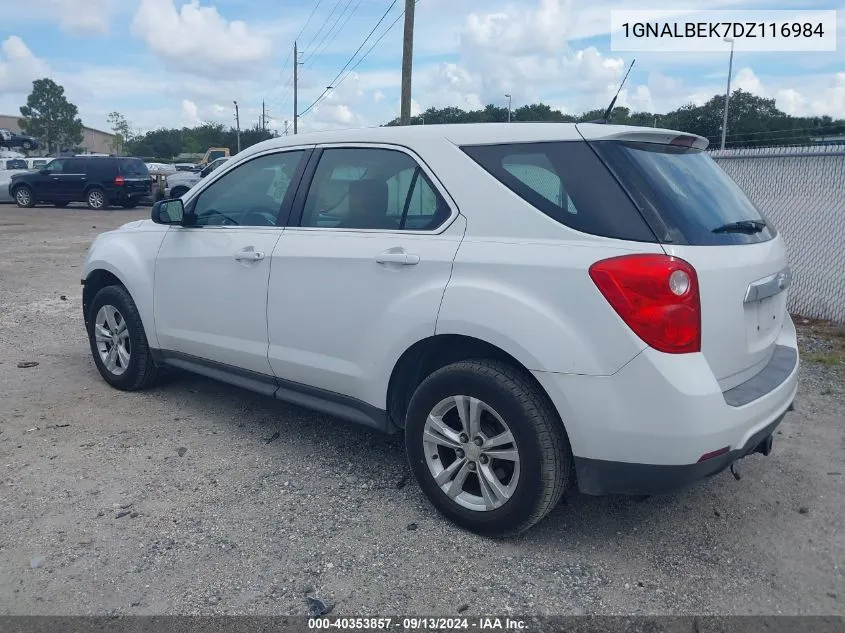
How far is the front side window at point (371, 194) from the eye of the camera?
346 cm

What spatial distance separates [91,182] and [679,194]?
23.9 metres

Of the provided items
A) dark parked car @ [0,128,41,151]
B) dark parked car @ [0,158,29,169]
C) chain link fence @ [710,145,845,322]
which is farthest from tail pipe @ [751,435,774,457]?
dark parked car @ [0,128,41,151]

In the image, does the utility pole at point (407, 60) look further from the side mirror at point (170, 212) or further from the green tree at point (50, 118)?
the green tree at point (50, 118)

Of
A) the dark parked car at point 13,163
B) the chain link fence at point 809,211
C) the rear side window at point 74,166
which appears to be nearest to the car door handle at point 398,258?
the chain link fence at point 809,211

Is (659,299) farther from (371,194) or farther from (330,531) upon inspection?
(330,531)

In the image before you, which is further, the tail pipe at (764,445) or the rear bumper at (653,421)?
the tail pipe at (764,445)

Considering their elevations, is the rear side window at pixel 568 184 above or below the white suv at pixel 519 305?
above

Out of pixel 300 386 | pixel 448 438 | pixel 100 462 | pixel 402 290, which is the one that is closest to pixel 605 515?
pixel 448 438

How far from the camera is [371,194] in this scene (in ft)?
12.2

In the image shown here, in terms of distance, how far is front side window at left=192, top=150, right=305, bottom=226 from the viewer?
417 centimetres

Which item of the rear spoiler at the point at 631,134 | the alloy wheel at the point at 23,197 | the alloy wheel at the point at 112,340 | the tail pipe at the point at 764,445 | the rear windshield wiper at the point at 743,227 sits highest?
the rear spoiler at the point at 631,134

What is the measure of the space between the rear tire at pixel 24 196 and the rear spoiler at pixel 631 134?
2530 cm

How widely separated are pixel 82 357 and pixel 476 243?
4.42 meters

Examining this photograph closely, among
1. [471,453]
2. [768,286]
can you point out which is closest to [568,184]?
[768,286]
